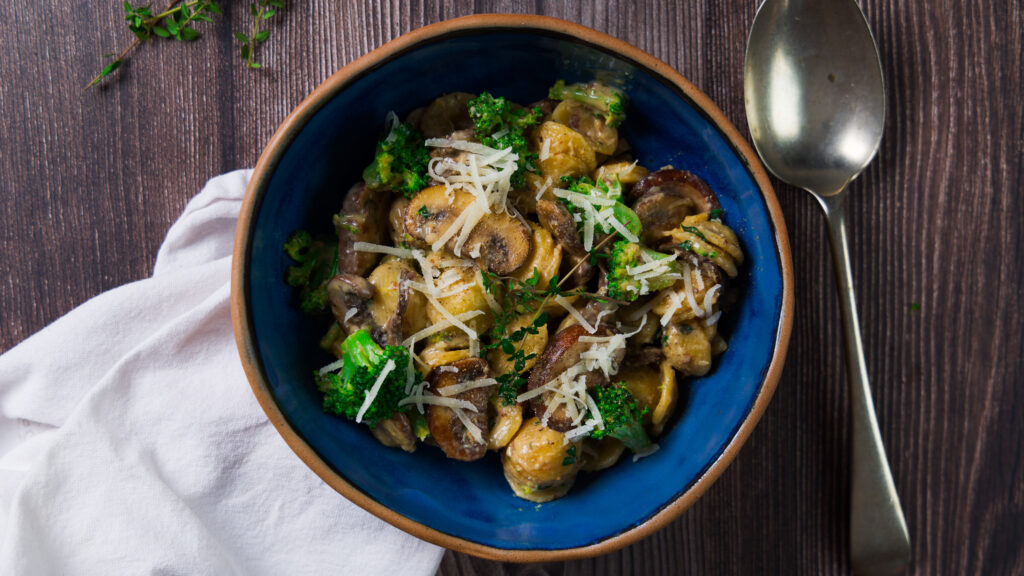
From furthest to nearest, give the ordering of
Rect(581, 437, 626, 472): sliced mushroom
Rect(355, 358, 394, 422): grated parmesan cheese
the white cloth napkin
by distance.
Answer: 1. the white cloth napkin
2. Rect(581, 437, 626, 472): sliced mushroom
3. Rect(355, 358, 394, 422): grated parmesan cheese

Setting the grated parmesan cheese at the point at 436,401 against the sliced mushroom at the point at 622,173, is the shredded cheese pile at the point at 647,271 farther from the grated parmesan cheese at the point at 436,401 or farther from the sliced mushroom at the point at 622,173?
the grated parmesan cheese at the point at 436,401

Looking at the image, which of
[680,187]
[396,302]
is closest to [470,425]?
[396,302]

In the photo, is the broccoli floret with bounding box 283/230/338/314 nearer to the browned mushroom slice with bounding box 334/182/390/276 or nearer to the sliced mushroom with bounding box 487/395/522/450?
the browned mushroom slice with bounding box 334/182/390/276

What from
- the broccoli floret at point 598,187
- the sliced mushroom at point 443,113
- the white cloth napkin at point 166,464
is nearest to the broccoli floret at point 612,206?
the broccoli floret at point 598,187

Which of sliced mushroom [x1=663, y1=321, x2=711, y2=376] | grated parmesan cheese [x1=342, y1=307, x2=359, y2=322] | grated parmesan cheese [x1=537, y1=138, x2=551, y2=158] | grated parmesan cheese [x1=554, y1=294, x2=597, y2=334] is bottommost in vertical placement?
sliced mushroom [x1=663, y1=321, x2=711, y2=376]

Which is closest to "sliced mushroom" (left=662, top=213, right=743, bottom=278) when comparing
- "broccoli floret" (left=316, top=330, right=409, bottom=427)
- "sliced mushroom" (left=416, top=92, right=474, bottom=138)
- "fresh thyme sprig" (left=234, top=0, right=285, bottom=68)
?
"sliced mushroom" (left=416, top=92, right=474, bottom=138)

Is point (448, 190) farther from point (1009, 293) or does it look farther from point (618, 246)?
point (1009, 293)
